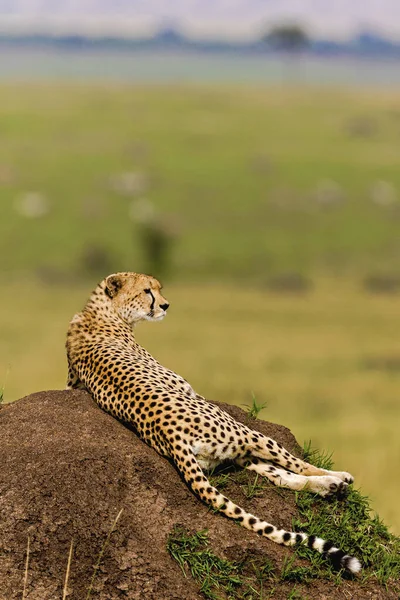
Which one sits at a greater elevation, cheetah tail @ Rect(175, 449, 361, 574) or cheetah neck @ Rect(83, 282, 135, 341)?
cheetah neck @ Rect(83, 282, 135, 341)

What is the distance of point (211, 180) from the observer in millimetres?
76125

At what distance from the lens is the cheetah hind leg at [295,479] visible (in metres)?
5.38

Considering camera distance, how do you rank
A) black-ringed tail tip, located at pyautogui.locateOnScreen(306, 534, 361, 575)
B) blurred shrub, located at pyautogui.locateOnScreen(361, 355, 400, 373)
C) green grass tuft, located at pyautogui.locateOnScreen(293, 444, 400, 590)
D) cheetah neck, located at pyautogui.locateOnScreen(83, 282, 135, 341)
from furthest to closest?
blurred shrub, located at pyautogui.locateOnScreen(361, 355, 400, 373) < cheetah neck, located at pyautogui.locateOnScreen(83, 282, 135, 341) < green grass tuft, located at pyautogui.locateOnScreen(293, 444, 400, 590) < black-ringed tail tip, located at pyautogui.locateOnScreen(306, 534, 361, 575)

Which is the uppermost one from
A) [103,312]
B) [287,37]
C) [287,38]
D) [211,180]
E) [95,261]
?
[287,37]

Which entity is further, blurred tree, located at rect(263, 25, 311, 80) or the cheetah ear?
blurred tree, located at rect(263, 25, 311, 80)

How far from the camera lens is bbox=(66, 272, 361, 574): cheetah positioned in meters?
5.02

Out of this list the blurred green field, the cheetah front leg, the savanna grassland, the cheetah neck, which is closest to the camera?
the cheetah front leg

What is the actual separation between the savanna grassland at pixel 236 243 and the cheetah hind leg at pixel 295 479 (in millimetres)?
4609

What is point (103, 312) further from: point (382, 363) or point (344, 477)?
point (382, 363)

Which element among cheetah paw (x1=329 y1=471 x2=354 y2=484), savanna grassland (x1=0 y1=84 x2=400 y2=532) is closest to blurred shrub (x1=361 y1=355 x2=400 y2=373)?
savanna grassland (x1=0 y1=84 x2=400 y2=532)

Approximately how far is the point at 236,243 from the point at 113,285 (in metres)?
56.5

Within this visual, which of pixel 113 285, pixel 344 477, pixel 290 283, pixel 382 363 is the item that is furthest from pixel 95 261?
pixel 344 477

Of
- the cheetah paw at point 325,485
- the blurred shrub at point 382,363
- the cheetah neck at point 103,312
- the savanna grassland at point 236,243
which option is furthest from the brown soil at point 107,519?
the blurred shrub at point 382,363

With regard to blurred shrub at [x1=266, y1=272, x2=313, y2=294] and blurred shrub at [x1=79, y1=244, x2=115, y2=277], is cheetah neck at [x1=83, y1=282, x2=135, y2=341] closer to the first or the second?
blurred shrub at [x1=266, y1=272, x2=313, y2=294]
